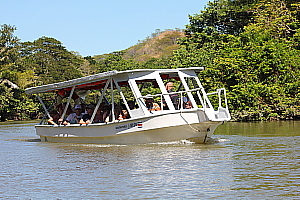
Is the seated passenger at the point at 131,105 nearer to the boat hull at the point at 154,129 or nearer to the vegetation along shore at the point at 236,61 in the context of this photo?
the boat hull at the point at 154,129

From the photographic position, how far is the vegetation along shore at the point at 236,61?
30.2 metres

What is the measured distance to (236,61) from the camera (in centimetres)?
3127

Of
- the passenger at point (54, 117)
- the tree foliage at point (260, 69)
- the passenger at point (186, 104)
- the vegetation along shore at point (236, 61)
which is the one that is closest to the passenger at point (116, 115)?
the passenger at point (186, 104)

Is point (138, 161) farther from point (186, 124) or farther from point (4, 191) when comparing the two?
point (4, 191)

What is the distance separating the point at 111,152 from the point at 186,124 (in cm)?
243

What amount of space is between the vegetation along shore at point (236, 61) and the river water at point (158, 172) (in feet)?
31.8

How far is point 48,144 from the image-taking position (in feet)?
59.2

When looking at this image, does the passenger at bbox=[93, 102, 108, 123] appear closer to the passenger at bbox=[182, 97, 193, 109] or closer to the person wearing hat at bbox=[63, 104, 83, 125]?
the person wearing hat at bbox=[63, 104, 83, 125]

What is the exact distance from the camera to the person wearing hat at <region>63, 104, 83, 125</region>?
17.6m

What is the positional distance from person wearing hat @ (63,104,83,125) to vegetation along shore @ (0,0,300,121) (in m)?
4.89

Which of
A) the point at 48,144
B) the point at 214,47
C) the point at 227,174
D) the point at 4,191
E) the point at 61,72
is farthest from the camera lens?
the point at 61,72

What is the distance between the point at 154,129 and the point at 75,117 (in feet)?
13.6

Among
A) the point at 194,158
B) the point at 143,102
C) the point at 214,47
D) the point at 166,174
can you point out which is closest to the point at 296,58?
the point at 214,47

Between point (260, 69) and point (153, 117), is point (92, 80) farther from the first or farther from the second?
point (260, 69)
